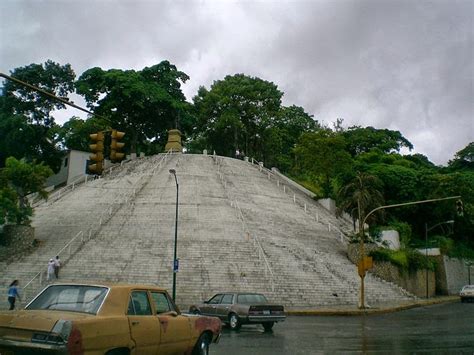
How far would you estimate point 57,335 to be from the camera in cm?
665

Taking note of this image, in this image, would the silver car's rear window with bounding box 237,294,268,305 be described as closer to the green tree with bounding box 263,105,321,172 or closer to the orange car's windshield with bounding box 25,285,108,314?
the orange car's windshield with bounding box 25,285,108,314

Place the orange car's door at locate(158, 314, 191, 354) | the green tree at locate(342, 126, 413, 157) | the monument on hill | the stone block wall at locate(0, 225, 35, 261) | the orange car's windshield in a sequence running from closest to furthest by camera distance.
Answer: the orange car's windshield
the orange car's door at locate(158, 314, 191, 354)
the stone block wall at locate(0, 225, 35, 261)
the monument on hill
the green tree at locate(342, 126, 413, 157)

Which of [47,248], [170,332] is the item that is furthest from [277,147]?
[170,332]

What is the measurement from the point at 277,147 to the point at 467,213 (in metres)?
31.0

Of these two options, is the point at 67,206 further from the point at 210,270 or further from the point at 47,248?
the point at 210,270

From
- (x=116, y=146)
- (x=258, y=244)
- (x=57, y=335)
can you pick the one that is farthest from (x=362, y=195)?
(x=57, y=335)

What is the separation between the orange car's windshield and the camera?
7.48m

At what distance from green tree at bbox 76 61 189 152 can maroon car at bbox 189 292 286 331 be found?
1825 inches

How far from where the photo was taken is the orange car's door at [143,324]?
7.73 meters

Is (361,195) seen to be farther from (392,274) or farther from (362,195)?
(392,274)

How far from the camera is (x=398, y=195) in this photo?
5250cm

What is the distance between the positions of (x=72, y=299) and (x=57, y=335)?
103 cm

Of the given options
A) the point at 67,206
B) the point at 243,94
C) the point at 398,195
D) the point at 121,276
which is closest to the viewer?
the point at 121,276

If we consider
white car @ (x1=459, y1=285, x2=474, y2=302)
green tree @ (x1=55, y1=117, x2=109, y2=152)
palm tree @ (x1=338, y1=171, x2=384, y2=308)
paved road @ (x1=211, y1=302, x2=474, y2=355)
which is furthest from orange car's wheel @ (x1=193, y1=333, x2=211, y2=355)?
green tree @ (x1=55, y1=117, x2=109, y2=152)
